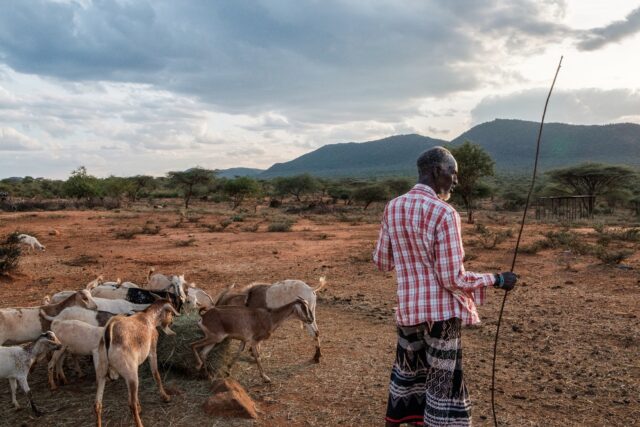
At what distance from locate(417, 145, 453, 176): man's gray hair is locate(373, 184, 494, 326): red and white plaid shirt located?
0.13 metres

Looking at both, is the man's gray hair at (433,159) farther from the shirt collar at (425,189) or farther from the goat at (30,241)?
the goat at (30,241)

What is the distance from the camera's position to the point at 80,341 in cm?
528

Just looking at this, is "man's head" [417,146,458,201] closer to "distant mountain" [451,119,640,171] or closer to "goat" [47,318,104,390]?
"goat" [47,318,104,390]

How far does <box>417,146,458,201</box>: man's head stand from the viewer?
329 centimetres

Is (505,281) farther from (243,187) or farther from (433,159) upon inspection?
(243,187)

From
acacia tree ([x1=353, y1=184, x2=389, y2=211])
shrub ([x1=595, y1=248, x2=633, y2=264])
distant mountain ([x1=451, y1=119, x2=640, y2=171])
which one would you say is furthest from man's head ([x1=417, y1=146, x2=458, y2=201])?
distant mountain ([x1=451, y1=119, x2=640, y2=171])

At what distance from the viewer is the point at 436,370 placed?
3.28m

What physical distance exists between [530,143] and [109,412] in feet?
631

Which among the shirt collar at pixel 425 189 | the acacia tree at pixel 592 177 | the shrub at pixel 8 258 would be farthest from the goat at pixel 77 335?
the acacia tree at pixel 592 177

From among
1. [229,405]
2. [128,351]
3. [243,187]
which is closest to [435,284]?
[229,405]

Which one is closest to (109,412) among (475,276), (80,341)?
(80,341)

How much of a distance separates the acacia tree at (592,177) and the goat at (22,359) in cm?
3813

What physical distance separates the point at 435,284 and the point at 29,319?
17.5 feet

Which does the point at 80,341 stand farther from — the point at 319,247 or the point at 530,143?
the point at 530,143
